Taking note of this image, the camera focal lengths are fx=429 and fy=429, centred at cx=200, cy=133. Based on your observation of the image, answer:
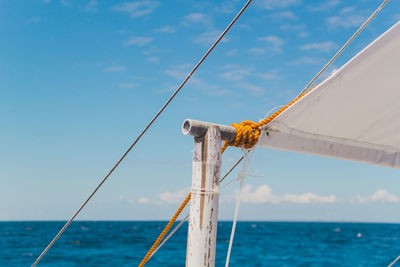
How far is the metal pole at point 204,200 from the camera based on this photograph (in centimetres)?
246

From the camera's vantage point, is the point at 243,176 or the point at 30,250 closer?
the point at 243,176

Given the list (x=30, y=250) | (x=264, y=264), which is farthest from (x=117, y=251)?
(x=264, y=264)

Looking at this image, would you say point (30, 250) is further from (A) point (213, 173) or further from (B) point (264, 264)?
(A) point (213, 173)

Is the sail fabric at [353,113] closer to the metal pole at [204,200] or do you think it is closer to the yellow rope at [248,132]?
the yellow rope at [248,132]

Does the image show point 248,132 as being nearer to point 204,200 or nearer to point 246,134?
point 246,134

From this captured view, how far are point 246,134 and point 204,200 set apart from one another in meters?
0.50

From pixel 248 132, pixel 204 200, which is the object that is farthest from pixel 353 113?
pixel 204 200

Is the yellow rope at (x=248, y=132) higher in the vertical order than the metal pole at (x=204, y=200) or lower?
higher

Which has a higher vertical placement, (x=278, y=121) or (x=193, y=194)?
(x=278, y=121)

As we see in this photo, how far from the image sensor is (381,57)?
2.84 meters

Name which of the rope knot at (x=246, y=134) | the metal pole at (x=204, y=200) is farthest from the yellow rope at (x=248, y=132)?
the metal pole at (x=204, y=200)

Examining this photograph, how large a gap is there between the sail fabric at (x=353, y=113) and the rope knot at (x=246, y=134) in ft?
0.24

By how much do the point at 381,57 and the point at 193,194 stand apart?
5.06ft

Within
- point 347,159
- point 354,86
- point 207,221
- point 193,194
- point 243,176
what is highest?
point 354,86
